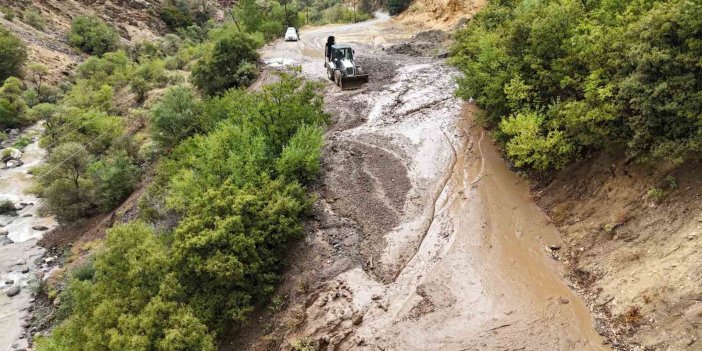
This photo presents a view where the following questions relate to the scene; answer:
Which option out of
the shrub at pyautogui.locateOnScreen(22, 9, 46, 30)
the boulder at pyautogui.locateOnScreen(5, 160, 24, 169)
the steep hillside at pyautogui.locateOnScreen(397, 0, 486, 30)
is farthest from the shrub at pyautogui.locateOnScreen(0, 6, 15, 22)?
the steep hillside at pyautogui.locateOnScreen(397, 0, 486, 30)

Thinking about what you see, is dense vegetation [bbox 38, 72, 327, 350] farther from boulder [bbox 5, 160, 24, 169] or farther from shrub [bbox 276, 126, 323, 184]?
boulder [bbox 5, 160, 24, 169]

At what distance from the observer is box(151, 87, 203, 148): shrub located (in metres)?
29.0

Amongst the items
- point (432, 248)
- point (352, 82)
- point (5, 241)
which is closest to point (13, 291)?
point (5, 241)

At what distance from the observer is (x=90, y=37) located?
203 ft

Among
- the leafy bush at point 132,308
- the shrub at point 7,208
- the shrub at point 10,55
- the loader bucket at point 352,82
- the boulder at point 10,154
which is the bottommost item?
the shrub at point 7,208

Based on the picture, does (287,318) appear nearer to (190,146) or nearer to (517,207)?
(517,207)

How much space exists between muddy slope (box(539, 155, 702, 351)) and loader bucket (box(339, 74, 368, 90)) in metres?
17.4

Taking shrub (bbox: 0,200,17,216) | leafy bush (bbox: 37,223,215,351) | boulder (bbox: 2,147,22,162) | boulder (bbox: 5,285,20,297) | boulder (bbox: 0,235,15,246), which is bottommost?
boulder (bbox: 5,285,20,297)

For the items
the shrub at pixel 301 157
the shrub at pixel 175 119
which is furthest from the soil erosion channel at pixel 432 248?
the shrub at pixel 175 119

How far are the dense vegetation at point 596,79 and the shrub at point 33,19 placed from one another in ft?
232

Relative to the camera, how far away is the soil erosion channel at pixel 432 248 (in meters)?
11.8

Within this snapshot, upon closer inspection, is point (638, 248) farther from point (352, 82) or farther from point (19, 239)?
point (19, 239)

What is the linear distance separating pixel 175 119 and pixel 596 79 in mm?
26121

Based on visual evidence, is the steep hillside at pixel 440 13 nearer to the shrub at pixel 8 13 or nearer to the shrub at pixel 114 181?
the shrub at pixel 114 181
